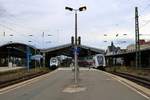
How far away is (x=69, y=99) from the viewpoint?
65.2ft

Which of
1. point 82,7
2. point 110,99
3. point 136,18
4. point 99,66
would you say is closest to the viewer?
point 110,99

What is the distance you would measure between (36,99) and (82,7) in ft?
56.8

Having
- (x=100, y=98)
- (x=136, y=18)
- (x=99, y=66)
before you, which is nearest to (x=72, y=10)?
(x=100, y=98)

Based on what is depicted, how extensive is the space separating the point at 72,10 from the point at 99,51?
273 ft

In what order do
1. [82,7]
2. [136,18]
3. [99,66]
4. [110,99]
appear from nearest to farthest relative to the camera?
[110,99] < [82,7] < [136,18] < [99,66]

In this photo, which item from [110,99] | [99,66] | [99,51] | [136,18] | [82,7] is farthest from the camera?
[99,51]

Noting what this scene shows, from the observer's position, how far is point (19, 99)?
20.4m

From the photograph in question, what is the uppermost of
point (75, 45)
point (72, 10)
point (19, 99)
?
point (72, 10)

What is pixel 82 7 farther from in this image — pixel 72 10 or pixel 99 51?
pixel 99 51

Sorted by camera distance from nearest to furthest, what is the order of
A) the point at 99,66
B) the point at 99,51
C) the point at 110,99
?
the point at 110,99 < the point at 99,66 < the point at 99,51

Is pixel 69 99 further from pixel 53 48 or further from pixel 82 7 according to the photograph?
pixel 53 48

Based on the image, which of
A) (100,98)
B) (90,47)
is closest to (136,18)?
(100,98)

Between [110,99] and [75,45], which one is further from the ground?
[75,45]

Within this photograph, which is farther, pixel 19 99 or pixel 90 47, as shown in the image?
pixel 90 47
